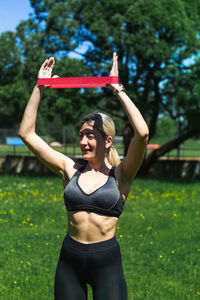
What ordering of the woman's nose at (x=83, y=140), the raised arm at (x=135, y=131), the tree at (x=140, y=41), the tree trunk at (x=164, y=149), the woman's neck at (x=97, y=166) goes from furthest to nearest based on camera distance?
1. the tree trunk at (x=164, y=149)
2. the tree at (x=140, y=41)
3. the woman's neck at (x=97, y=166)
4. the woman's nose at (x=83, y=140)
5. the raised arm at (x=135, y=131)

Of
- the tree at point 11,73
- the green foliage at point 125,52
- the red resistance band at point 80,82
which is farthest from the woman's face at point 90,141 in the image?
the tree at point 11,73

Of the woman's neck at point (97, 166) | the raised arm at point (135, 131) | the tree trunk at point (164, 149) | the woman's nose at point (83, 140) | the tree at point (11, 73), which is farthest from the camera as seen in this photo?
the tree trunk at point (164, 149)

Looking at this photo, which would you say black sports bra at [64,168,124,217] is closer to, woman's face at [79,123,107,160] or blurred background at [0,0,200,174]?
woman's face at [79,123,107,160]

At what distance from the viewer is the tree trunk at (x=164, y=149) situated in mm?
18172

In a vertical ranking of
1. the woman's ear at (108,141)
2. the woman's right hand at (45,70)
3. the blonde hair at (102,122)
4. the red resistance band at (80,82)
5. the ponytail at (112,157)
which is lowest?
the ponytail at (112,157)

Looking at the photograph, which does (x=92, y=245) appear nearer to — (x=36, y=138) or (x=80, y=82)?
(x=36, y=138)

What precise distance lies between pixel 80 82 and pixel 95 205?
0.85 m

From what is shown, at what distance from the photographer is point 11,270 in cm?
552

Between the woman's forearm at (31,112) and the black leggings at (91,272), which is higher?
the woman's forearm at (31,112)

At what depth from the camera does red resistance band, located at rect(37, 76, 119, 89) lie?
8.59ft

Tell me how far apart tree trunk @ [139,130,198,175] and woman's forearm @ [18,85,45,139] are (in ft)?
52.1

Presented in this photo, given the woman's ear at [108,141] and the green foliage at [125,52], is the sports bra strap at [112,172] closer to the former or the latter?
the woman's ear at [108,141]

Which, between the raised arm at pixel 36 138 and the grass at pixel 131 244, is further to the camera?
the grass at pixel 131 244

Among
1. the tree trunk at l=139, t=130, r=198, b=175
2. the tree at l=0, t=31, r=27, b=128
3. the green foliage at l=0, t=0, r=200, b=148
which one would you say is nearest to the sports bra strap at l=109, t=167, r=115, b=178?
the green foliage at l=0, t=0, r=200, b=148
